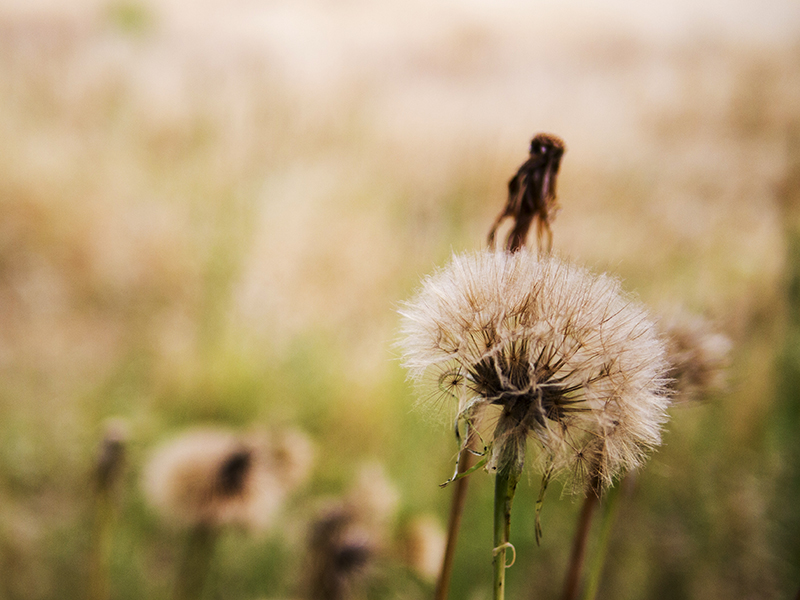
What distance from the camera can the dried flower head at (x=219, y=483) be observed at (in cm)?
68

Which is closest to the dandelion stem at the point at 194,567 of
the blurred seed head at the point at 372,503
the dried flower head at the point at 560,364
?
the blurred seed head at the point at 372,503

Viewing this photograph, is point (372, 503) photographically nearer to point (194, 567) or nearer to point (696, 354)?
point (194, 567)

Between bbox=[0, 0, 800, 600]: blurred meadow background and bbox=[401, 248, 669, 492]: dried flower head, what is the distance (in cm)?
61

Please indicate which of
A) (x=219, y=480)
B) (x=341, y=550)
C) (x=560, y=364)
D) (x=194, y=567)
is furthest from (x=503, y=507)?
(x=194, y=567)

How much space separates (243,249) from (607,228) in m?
0.81

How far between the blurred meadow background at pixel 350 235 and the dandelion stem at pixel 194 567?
0.03 m

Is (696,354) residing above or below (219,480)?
above

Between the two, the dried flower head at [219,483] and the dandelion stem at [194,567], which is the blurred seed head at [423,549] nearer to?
the dried flower head at [219,483]

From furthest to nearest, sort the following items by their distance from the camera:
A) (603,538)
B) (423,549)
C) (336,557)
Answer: (423,549) → (336,557) → (603,538)

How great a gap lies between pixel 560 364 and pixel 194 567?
2.91 ft

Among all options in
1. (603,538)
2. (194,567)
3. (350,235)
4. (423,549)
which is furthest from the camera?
(350,235)

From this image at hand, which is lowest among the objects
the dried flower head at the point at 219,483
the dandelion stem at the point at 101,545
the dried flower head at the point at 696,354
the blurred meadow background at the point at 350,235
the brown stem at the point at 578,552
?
the dandelion stem at the point at 101,545

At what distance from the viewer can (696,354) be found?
18.0 inches

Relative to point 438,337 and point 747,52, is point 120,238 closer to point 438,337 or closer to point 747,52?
point 438,337
